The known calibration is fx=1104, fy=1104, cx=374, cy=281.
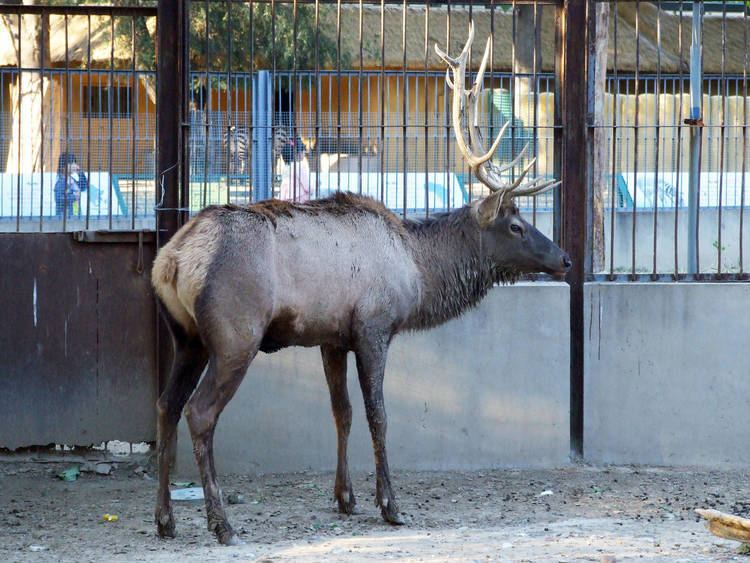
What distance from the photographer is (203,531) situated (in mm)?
6398

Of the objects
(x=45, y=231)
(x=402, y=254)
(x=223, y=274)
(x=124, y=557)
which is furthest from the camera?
(x=45, y=231)

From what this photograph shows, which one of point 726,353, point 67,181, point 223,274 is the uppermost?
point 67,181

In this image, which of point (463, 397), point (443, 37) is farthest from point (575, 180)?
point (443, 37)

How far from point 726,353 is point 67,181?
508 cm

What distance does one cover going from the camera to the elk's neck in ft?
24.1

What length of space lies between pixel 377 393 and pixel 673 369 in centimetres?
265

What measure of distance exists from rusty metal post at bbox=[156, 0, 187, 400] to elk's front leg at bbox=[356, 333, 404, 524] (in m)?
1.75

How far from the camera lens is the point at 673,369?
8281 mm

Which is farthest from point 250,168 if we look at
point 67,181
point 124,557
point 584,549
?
point 584,549

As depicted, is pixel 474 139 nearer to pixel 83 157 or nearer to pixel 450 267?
pixel 450 267

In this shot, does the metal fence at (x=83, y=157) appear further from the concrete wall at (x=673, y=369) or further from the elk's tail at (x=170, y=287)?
the concrete wall at (x=673, y=369)

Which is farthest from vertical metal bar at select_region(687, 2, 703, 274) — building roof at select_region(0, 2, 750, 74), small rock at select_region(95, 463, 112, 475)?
building roof at select_region(0, 2, 750, 74)

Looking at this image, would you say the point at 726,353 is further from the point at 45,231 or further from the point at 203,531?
the point at 45,231

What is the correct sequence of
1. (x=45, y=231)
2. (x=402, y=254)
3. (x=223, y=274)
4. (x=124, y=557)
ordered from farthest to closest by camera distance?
(x=45, y=231) → (x=402, y=254) → (x=223, y=274) → (x=124, y=557)
